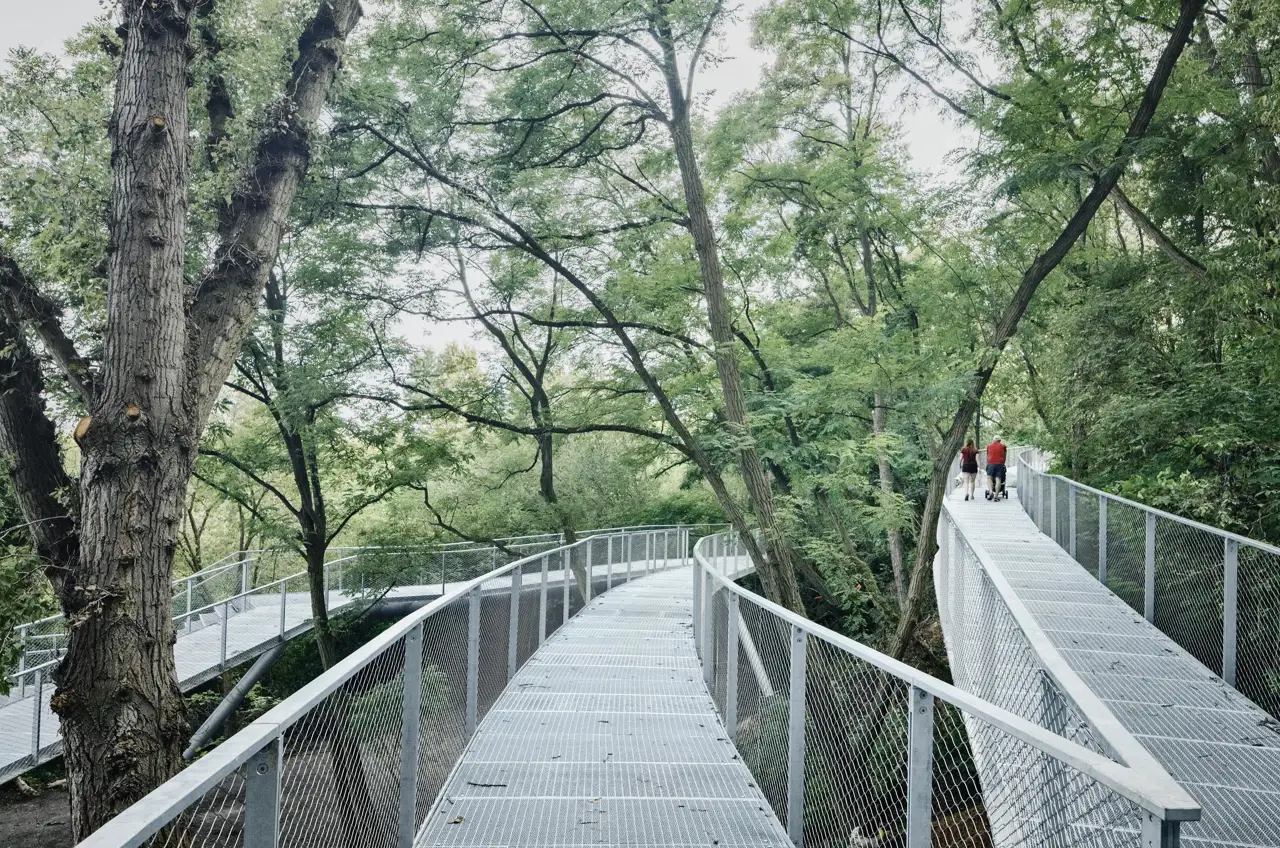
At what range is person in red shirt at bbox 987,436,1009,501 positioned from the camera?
20812mm

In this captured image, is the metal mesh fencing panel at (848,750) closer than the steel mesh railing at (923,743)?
No

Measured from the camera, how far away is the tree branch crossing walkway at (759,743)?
2.59m

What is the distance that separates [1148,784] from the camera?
1957 millimetres

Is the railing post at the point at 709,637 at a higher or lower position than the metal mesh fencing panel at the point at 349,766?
lower

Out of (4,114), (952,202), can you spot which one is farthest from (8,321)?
(952,202)

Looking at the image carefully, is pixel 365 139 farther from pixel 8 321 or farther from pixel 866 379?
pixel 866 379

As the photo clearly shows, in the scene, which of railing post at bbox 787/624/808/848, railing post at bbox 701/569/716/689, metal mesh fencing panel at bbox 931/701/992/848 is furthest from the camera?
railing post at bbox 701/569/716/689

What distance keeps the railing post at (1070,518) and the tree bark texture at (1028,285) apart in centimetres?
264

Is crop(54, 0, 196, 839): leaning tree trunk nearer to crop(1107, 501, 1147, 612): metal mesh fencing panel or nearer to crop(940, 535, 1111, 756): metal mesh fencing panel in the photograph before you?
crop(940, 535, 1111, 756): metal mesh fencing panel

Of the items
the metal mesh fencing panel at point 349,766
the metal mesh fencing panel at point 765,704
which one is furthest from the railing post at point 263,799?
the metal mesh fencing panel at point 765,704

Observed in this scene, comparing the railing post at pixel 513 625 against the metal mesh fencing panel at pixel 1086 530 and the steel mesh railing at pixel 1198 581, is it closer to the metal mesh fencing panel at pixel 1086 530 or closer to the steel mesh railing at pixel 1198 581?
the steel mesh railing at pixel 1198 581

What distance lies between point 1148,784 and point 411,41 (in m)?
13.6

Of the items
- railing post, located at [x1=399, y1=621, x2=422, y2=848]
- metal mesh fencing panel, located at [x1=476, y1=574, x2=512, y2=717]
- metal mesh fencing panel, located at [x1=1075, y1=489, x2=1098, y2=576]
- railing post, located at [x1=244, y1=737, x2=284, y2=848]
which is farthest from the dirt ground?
metal mesh fencing panel, located at [x1=1075, y1=489, x2=1098, y2=576]

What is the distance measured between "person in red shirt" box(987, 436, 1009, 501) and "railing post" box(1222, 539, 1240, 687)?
42.8 ft
